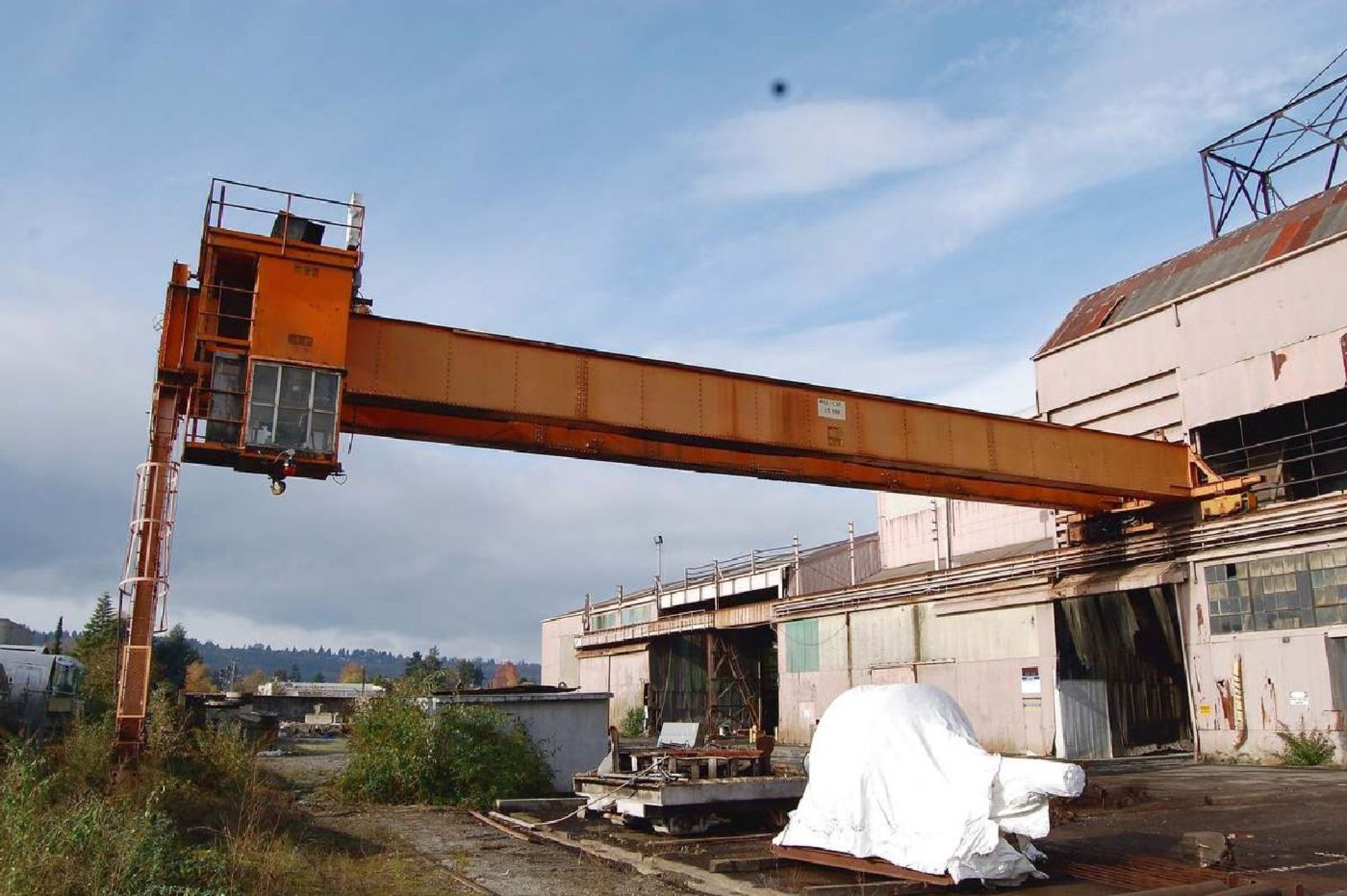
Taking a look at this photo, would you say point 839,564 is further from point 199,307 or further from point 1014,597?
point 199,307

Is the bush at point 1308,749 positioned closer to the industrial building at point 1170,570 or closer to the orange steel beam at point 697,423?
the industrial building at point 1170,570

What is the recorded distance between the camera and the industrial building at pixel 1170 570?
61.9 feet

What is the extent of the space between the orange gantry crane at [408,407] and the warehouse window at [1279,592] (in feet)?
14.9

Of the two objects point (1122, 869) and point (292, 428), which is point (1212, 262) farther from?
point (292, 428)

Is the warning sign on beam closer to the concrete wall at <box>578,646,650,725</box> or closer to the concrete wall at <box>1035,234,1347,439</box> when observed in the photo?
the concrete wall at <box>1035,234,1347,439</box>

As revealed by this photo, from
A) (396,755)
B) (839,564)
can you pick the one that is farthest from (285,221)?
(839,564)

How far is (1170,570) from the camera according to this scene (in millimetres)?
20734

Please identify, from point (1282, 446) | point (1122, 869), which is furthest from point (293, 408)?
point (1282, 446)

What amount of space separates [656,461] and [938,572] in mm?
12518

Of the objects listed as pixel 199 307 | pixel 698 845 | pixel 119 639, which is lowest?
pixel 698 845

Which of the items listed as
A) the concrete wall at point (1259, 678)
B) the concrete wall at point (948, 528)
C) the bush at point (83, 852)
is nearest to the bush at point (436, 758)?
the bush at point (83, 852)

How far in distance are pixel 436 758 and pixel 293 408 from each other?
6.50m

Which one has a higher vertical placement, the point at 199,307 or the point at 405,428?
the point at 199,307

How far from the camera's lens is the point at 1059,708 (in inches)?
Answer: 870
